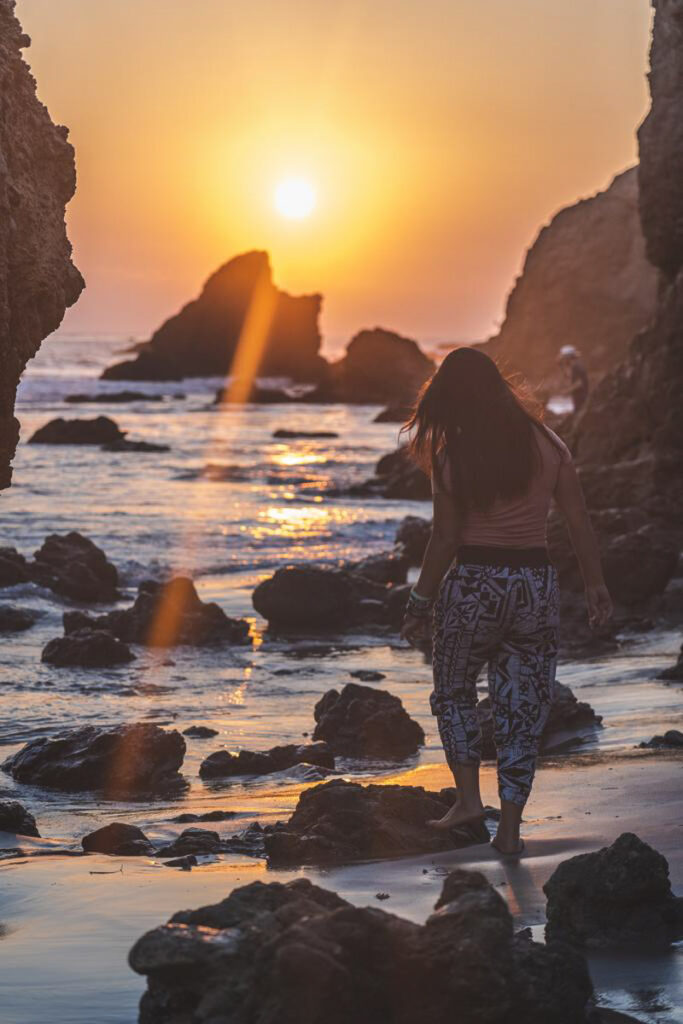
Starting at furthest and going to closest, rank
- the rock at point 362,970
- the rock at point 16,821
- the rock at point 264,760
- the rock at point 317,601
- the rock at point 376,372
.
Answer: the rock at point 376,372 < the rock at point 317,601 < the rock at point 264,760 < the rock at point 16,821 < the rock at point 362,970

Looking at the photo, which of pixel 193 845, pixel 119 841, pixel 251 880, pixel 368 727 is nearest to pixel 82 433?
pixel 368 727

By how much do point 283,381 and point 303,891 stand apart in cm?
10120

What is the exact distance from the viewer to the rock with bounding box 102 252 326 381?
106562 mm

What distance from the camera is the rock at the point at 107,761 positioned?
6.97 metres

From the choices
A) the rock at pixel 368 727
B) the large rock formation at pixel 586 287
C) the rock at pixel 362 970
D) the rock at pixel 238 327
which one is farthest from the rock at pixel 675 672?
the large rock formation at pixel 586 287

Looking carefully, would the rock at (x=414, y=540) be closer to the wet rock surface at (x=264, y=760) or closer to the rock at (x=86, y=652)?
the rock at (x=86, y=652)

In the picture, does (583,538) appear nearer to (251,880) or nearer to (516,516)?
(516,516)

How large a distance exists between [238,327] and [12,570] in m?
97.6

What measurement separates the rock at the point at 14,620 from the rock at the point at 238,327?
88506 millimetres


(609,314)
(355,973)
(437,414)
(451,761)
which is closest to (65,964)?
(355,973)

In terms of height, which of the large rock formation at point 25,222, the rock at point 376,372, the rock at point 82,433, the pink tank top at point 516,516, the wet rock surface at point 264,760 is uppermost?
the rock at point 376,372

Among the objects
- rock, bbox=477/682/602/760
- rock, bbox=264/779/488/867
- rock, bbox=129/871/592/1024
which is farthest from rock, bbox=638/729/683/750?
rock, bbox=129/871/592/1024

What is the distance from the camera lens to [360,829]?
17.2 feet

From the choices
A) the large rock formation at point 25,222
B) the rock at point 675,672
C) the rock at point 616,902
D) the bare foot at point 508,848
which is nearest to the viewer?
the rock at point 616,902
